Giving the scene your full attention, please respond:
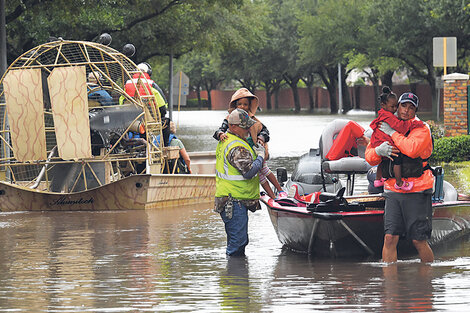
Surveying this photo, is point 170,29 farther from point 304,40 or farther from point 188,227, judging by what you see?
point 304,40

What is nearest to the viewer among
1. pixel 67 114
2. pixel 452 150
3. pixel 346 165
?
pixel 346 165

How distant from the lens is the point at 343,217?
916 centimetres

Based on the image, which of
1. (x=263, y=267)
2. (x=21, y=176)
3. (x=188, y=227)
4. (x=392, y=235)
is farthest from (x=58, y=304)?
(x=21, y=176)

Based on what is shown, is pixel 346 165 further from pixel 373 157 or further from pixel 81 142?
pixel 81 142

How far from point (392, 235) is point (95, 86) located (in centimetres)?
794

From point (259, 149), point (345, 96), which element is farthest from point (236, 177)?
point (345, 96)

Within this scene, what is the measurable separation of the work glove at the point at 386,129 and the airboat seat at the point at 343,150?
119 cm

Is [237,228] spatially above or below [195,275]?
above

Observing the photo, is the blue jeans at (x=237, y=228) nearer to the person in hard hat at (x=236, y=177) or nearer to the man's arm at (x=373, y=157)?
the person in hard hat at (x=236, y=177)

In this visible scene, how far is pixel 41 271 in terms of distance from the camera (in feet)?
A: 30.9

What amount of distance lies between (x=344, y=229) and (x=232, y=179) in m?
1.20

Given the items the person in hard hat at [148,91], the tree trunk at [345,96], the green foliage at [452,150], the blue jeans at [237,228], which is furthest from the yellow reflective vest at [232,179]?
the tree trunk at [345,96]

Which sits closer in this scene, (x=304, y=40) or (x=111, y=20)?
(x=111, y=20)

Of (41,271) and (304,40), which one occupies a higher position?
(304,40)
